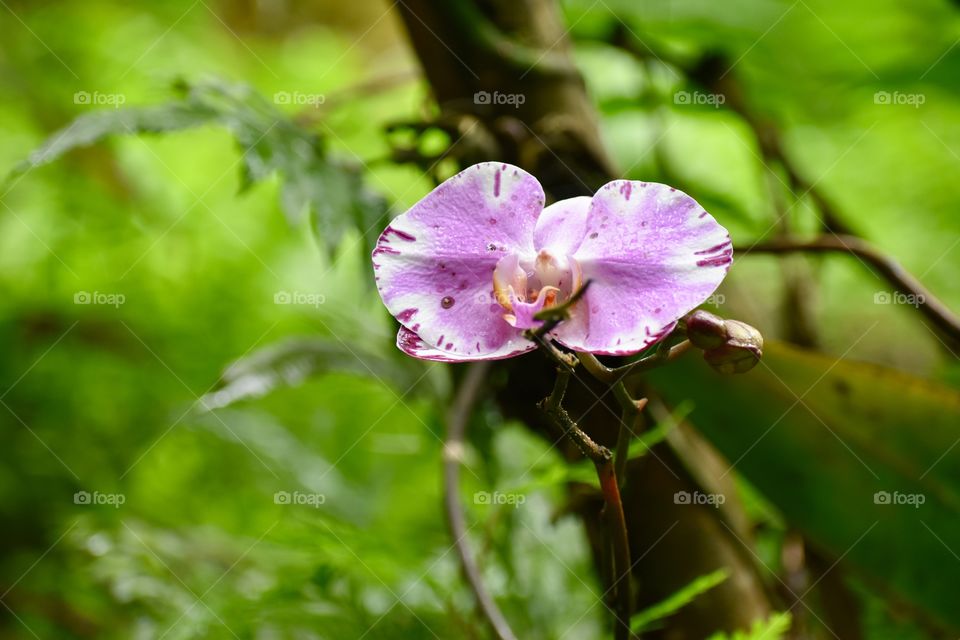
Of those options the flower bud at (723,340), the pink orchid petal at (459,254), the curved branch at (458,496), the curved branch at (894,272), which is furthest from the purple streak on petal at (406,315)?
the curved branch at (894,272)

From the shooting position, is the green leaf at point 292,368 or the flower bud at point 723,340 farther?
the green leaf at point 292,368

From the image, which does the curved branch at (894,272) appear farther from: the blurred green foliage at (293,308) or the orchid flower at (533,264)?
the orchid flower at (533,264)

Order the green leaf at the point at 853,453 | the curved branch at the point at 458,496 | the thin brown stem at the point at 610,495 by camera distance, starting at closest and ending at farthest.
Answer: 1. the thin brown stem at the point at 610,495
2. the curved branch at the point at 458,496
3. the green leaf at the point at 853,453

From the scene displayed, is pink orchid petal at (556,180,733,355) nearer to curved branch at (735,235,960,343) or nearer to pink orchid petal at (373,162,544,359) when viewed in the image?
pink orchid petal at (373,162,544,359)

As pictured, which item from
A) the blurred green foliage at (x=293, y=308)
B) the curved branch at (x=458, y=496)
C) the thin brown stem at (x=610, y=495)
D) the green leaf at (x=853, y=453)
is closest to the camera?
the thin brown stem at (x=610, y=495)

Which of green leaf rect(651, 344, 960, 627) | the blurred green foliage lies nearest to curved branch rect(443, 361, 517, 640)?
the blurred green foliage

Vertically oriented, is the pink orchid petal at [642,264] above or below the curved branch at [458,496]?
above

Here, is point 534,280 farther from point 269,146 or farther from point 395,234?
point 269,146

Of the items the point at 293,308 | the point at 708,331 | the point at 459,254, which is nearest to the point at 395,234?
the point at 459,254
